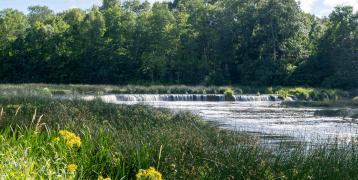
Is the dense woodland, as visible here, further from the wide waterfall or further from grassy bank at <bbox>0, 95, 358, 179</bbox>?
grassy bank at <bbox>0, 95, 358, 179</bbox>

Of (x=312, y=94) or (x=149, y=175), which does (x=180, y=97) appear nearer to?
(x=312, y=94)

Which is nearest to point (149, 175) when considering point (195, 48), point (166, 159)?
point (166, 159)

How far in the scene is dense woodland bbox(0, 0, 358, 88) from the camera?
52594mm

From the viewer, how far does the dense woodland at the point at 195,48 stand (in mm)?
52594

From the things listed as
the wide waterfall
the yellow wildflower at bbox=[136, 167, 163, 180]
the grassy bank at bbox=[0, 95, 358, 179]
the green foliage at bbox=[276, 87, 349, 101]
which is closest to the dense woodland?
the green foliage at bbox=[276, 87, 349, 101]

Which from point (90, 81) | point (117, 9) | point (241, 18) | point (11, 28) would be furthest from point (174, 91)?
point (11, 28)

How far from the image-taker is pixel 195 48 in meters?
59.3

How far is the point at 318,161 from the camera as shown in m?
7.83

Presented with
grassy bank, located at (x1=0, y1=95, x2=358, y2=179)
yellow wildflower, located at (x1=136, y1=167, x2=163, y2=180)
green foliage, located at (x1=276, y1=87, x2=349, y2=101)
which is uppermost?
yellow wildflower, located at (x1=136, y1=167, x2=163, y2=180)

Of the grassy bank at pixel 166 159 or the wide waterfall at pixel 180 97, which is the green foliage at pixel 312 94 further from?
the grassy bank at pixel 166 159

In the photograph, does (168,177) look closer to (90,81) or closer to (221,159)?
(221,159)

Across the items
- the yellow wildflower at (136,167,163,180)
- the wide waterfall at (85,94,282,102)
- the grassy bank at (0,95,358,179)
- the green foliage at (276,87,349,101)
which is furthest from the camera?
the green foliage at (276,87,349,101)

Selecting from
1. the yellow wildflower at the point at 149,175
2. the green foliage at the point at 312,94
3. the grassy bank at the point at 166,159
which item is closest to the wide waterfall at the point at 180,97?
the green foliage at the point at 312,94

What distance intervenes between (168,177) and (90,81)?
54171 millimetres
